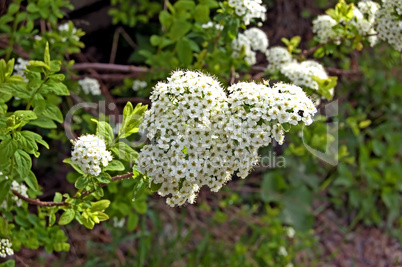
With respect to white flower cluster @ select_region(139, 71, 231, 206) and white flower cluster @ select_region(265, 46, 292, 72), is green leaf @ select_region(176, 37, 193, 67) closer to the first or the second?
white flower cluster @ select_region(265, 46, 292, 72)

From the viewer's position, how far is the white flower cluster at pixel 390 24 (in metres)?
2.55

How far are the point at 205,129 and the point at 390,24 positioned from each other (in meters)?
1.48

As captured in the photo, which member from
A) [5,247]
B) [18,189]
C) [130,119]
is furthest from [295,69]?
[5,247]

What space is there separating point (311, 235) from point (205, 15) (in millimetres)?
2605

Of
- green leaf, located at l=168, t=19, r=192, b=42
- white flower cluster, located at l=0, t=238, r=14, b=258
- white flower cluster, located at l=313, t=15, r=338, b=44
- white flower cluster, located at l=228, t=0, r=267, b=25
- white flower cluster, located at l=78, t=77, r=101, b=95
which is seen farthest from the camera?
white flower cluster, located at l=78, t=77, r=101, b=95

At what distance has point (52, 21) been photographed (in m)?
2.81

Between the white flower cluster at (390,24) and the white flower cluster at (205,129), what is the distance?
3.51 ft

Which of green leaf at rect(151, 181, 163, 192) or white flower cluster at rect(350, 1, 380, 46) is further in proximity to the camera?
white flower cluster at rect(350, 1, 380, 46)

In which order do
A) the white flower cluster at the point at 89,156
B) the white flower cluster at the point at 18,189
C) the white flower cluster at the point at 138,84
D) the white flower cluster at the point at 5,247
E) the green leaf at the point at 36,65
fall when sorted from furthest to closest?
the white flower cluster at the point at 138,84 < the white flower cluster at the point at 18,189 < the white flower cluster at the point at 5,247 < the green leaf at the point at 36,65 < the white flower cluster at the point at 89,156

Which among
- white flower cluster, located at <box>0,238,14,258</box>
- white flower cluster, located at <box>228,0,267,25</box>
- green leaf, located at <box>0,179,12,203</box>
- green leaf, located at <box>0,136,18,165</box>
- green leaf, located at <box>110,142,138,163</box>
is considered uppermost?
white flower cluster, located at <box>228,0,267,25</box>

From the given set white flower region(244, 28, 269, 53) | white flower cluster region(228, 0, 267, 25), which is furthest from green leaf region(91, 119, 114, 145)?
white flower region(244, 28, 269, 53)

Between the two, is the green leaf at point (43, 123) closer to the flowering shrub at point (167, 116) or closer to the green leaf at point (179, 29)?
the flowering shrub at point (167, 116)

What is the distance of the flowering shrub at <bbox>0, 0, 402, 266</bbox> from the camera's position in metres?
1.78

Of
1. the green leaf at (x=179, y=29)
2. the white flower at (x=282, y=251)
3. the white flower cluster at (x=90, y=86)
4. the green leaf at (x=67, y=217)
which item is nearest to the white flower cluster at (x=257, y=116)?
the green leaf at (x=67, y=217)
